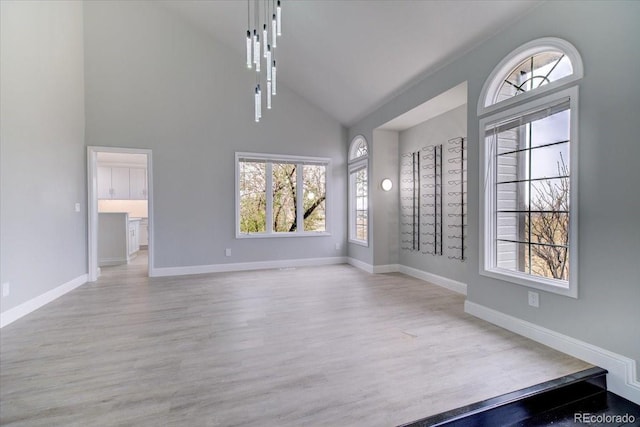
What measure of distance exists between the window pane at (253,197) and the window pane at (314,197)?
0.83m

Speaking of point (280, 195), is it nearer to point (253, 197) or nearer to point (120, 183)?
point (253, 197)

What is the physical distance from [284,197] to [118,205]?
5531 mm

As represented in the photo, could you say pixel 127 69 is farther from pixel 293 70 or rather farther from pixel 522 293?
pixel 522 293

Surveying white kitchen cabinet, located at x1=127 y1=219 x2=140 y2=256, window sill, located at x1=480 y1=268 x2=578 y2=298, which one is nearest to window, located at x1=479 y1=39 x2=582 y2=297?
window sill, located at x1=480 y1=268 x2=578 y2=298

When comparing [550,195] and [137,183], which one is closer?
[550,195]

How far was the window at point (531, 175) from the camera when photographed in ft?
7.63

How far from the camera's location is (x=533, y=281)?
250 cm

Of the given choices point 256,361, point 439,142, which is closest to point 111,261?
point 256,361

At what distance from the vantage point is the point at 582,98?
7.07ft

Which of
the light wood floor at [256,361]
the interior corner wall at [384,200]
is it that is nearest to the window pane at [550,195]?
the light wood floor at [256,361]

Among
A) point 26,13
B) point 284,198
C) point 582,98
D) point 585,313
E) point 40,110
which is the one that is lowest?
point 585,313

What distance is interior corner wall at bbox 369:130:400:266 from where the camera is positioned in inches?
200

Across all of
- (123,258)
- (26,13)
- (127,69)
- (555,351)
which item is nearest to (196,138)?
(127,69)

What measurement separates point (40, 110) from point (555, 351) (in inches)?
229
